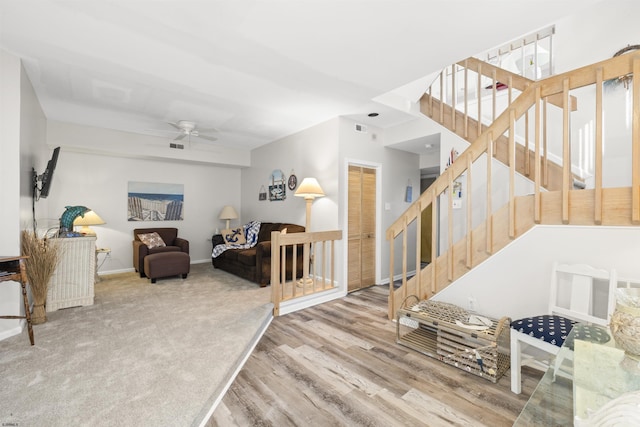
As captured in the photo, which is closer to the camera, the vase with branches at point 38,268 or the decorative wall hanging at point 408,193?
the vase with branches at point 38,268

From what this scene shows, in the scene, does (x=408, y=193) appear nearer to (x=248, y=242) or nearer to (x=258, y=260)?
(x=258, y=260)

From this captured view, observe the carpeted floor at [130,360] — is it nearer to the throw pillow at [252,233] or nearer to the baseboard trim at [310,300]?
the baseboard trim at [310,300]

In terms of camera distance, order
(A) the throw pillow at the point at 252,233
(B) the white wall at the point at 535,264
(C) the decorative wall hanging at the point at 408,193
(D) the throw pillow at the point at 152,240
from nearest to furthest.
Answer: (B) the white wall at the point at 535,264
(D) the throw pillow at the point at 152,240
(C) the decorative wall hanging at the point at 408,193
(A) the throw pillow at the point at 252,233

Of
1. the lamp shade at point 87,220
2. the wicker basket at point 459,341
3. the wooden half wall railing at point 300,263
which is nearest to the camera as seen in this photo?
the wicker basket at point 459,341

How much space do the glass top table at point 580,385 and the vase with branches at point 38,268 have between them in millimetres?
4122

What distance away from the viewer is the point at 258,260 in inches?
172

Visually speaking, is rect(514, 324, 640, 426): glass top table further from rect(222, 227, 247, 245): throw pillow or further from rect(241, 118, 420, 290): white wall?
rect(222, 227, 247, 245): throw pillow

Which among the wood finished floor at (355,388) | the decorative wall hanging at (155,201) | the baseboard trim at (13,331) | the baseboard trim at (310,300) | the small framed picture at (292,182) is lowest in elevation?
the wood finished floor at (355,388)

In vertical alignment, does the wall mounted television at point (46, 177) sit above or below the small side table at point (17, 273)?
above

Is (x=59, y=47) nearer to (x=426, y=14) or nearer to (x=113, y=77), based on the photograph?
(x=113, y=77)

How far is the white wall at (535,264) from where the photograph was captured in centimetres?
202

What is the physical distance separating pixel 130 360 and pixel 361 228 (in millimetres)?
3255


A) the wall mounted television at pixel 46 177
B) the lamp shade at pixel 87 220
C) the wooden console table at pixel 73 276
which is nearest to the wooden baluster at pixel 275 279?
the wooden console table at pixel 73 276

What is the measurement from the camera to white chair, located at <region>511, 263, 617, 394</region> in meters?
1.86
